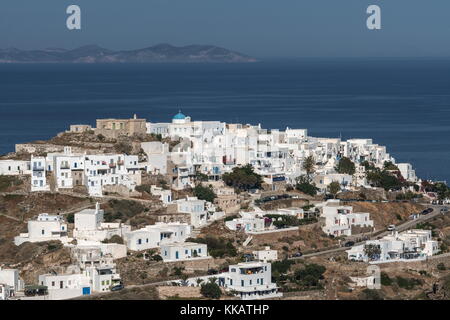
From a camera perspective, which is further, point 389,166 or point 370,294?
point 389,166

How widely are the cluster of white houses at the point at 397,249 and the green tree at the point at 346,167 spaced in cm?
643

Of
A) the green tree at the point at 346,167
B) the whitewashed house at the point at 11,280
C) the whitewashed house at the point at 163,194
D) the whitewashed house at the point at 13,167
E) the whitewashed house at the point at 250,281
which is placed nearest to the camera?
the whitewashed house at the point at 11,280

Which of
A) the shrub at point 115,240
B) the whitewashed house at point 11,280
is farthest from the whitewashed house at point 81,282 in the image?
the shrub at point 115,240

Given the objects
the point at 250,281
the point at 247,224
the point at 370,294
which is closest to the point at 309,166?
the point at 247,224

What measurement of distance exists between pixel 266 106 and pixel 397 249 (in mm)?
49024

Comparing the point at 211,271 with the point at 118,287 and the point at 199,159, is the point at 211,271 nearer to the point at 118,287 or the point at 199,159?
the point at 118,287

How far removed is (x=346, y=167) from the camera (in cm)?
3634

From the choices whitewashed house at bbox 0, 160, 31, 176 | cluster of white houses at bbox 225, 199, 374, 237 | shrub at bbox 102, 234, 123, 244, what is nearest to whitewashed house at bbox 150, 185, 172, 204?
cluster of white houses at bbox 225, 199, 374, 237

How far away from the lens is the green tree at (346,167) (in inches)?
1430

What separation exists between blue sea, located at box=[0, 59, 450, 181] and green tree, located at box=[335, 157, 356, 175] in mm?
9423

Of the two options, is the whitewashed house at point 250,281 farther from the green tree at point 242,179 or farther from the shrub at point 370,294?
the green tree at point 242,179

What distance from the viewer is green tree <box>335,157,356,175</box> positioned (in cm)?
3631

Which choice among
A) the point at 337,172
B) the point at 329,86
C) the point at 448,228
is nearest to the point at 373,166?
the point at 337,172

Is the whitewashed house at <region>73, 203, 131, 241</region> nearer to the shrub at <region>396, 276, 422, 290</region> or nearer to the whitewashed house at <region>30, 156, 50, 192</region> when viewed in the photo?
the whitewashed house at <region>30, 156, 50, 192</region>
